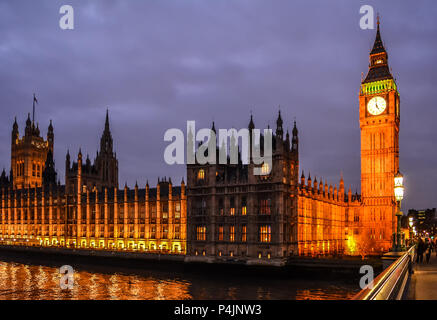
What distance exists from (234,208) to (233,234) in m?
4.64

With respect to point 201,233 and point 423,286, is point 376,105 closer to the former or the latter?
point 201,233

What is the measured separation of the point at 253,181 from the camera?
7575 cm

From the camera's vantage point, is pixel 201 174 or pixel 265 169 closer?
pixel 265 169

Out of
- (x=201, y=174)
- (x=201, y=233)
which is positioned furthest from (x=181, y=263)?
(x=201, y=174)

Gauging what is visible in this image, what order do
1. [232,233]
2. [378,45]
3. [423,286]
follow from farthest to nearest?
[378,45]
[232,233]
[423,286]

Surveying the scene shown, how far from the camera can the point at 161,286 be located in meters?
64.6

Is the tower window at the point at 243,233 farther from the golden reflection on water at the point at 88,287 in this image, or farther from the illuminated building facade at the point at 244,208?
the golden reflection on water at the point at 88,287

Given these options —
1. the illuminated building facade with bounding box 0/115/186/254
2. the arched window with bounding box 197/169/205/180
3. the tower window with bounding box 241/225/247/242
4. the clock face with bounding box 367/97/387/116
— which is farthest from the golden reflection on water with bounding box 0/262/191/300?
the clock face with bounding box 367/97/387/116

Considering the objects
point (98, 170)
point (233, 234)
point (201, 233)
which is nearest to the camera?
point (233, 234)

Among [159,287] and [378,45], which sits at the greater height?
[378,45]

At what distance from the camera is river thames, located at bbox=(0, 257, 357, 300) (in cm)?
5538

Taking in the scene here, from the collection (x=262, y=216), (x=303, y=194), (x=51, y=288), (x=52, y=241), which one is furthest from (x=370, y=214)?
(x=52, y=241)
